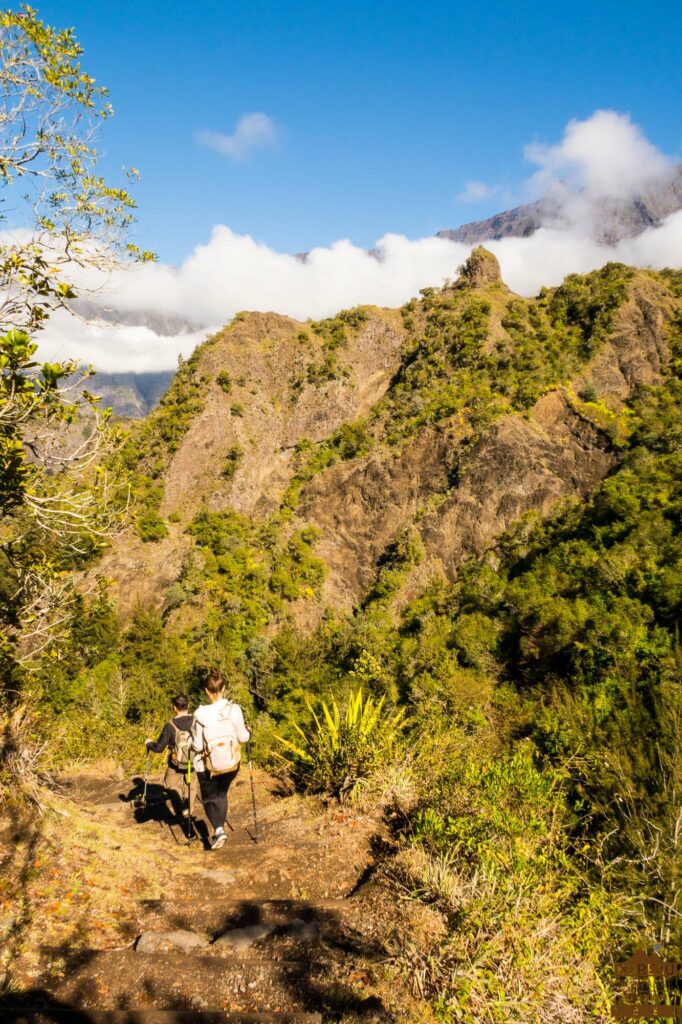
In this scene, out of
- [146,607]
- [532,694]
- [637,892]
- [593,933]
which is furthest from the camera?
[146,607]

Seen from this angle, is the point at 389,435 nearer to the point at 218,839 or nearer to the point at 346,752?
the point at 346,752

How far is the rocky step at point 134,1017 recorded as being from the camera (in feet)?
6.98

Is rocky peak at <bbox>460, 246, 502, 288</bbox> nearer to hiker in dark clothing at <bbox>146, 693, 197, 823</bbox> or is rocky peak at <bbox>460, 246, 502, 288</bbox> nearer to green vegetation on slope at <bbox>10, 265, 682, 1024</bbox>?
green vegetation on slope at <bbox>10, 265, 682, 1024</bbox>

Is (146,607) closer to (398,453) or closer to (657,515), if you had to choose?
(398,453)

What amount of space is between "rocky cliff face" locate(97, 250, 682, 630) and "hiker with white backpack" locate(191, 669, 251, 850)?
21.7 m

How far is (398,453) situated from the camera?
102ft

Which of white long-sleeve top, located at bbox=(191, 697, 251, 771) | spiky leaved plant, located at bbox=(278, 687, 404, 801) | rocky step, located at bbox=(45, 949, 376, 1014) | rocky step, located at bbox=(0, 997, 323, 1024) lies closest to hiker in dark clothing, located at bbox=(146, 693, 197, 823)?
white long-sleeve top, located at bbox=(191, 697, 251, 771)

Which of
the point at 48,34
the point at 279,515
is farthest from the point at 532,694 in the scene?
the point at 279,515

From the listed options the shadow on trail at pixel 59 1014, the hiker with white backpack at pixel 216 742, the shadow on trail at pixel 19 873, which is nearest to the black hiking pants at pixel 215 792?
the hiker with white backpack at pixel 216 742

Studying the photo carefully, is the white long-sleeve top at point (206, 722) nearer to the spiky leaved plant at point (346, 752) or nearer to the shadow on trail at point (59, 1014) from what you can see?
the spiky leaved plant at point (346, 752)

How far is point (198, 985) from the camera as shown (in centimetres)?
252

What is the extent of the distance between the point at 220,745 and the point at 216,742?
0.05 m

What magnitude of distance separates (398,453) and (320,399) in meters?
10.2

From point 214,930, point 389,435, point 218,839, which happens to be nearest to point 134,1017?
point 214,930
